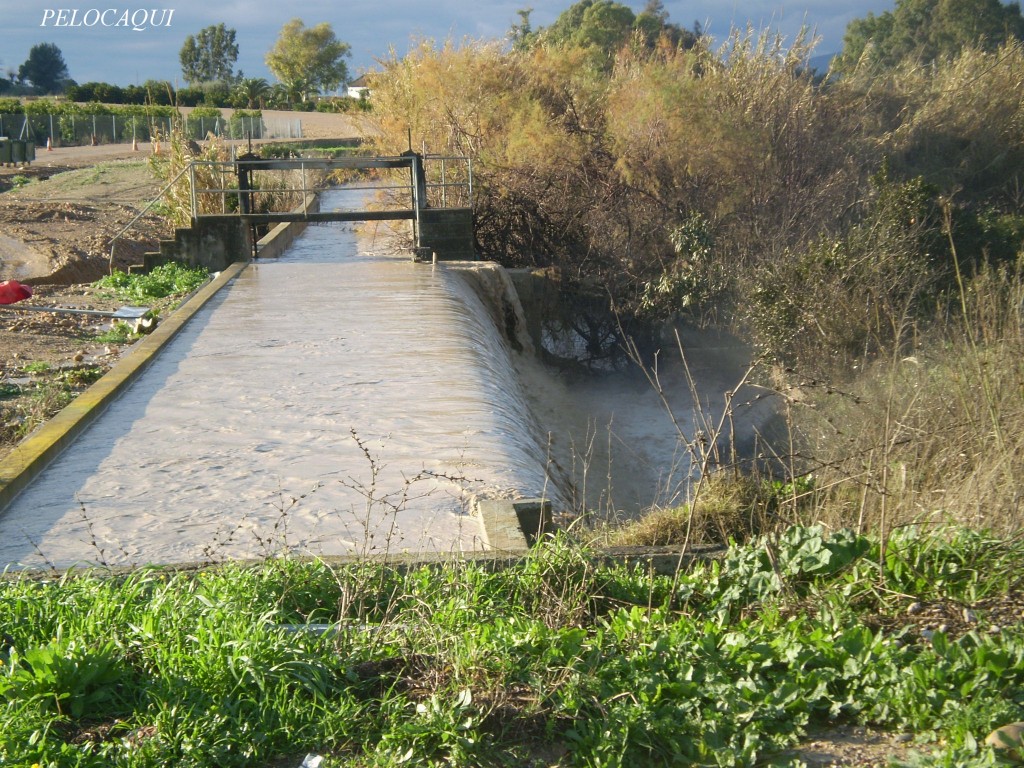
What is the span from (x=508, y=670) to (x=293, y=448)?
4234 millimetres

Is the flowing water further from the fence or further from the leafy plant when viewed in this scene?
the fence

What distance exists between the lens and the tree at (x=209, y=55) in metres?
96.2

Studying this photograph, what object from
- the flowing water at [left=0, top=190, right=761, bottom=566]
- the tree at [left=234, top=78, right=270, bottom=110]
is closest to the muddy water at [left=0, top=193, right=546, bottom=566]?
the flowing water at [left=0, top=190, right=761, bottom=566]

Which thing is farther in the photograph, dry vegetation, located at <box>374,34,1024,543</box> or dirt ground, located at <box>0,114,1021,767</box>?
dry vegetation, located at <box>374,34,1024,543</box>

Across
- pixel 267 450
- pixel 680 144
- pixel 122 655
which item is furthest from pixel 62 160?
pixel 122 655

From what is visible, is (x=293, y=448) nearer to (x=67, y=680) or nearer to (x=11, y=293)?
(x=67, y=680)

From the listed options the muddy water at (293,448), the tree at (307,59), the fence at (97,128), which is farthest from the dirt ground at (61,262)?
the tree at (307,59)

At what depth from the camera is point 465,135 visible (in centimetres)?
2289

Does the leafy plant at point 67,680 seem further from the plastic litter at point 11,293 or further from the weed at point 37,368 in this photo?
the plastic litter at point 11,293

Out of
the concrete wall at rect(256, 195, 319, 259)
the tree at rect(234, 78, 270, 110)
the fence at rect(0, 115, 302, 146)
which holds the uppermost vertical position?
the tree at rect(234, 78, 270, 110)

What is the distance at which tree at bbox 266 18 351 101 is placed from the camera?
88.8 meters

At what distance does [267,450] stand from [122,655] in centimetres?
381

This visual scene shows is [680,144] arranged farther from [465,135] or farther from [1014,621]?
[1014,621]

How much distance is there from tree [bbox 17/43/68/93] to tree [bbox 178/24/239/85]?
15606 mm
